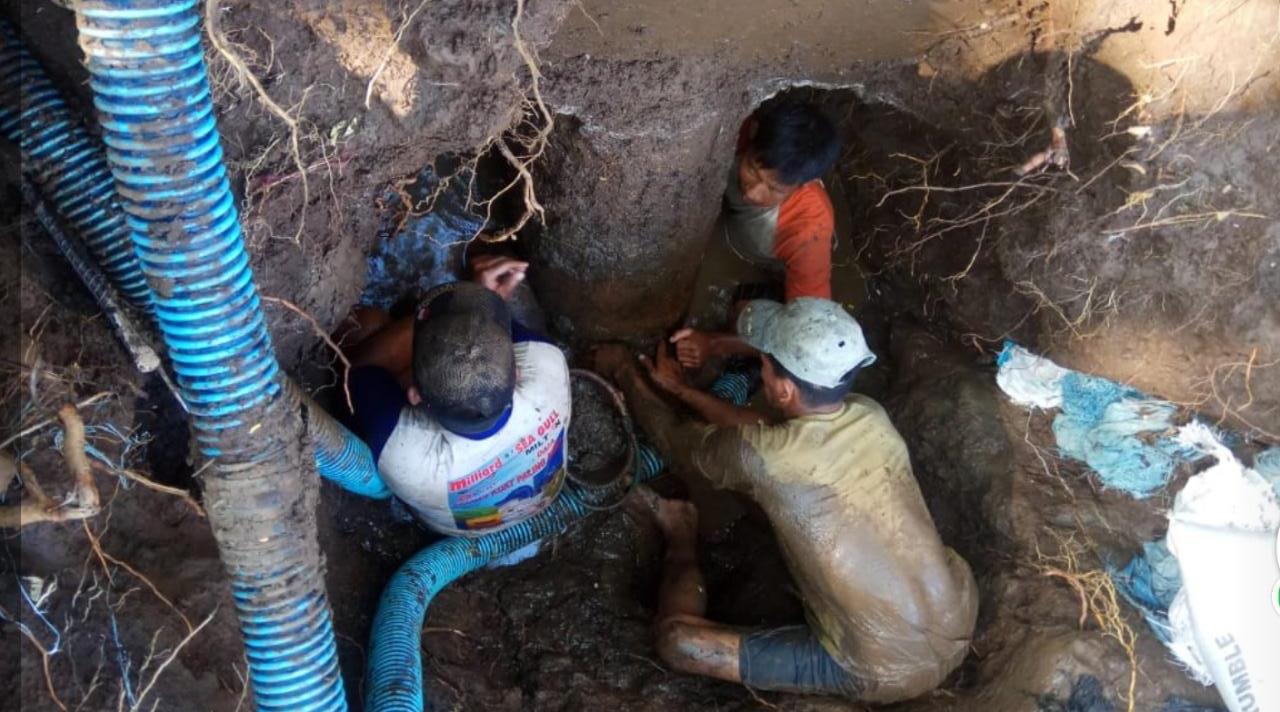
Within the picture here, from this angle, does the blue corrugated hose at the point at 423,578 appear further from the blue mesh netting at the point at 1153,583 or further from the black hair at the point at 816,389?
the blue mesh netting at the point at 1153,583

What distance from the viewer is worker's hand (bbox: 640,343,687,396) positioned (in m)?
3.00

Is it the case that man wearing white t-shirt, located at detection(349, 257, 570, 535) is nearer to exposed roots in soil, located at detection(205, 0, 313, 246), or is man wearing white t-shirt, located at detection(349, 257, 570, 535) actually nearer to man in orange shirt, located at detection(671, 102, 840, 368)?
exposed roots in soil, located at detection(205, 0, 313, 246)

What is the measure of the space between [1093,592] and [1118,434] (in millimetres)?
457

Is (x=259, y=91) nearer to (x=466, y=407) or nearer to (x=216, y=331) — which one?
(x=216, y=331)

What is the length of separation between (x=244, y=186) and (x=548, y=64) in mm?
780

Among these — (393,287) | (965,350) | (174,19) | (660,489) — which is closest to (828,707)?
(660,489)

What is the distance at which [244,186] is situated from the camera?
1855mm

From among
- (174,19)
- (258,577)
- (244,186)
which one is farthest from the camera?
(244,186)

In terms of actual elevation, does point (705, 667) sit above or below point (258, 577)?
below

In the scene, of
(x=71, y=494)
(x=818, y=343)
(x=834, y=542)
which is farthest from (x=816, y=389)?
(x=71, y=494)

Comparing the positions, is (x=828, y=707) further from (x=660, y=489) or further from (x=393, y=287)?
(x=393, y=287)

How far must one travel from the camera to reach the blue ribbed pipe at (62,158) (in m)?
1.65

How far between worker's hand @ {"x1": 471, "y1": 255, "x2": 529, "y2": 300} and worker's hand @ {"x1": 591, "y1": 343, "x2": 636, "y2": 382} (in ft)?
1.61

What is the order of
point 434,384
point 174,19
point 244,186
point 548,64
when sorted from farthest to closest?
1. point 548,64
2. point 434,384
3. point 244,186
4. point 174,19
